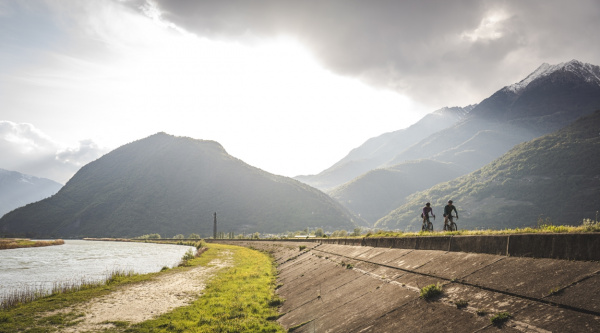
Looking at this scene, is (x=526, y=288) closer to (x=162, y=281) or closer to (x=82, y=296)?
(x=82, y=296)

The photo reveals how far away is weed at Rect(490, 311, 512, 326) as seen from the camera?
5.48 metres

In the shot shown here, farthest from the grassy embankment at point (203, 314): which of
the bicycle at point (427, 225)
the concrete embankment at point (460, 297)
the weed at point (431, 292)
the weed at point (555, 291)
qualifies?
the bicycle at point (427, 225)

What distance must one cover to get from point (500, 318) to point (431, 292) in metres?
2.13

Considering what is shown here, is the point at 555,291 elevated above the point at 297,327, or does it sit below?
above

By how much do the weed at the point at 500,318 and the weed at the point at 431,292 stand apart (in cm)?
198

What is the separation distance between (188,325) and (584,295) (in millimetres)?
13288

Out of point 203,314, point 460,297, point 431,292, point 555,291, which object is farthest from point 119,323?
point 555,291

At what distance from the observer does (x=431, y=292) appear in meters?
7.58

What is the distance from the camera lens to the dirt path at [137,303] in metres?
16.1

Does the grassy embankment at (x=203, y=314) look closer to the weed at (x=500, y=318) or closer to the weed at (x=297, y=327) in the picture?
the weed at (x=297, y=327)

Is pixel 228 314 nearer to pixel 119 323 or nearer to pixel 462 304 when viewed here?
pixel 119 323

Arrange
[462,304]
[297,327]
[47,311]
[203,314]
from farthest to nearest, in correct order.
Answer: [47,311], [203,314], [297,327], [462,304]

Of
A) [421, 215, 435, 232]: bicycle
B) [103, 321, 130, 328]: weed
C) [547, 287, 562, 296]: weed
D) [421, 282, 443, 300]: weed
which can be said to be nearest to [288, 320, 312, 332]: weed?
[421, 282, 443, 300]: weed

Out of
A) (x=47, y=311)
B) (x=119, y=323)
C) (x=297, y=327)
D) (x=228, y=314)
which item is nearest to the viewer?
(x=297, y=327)
